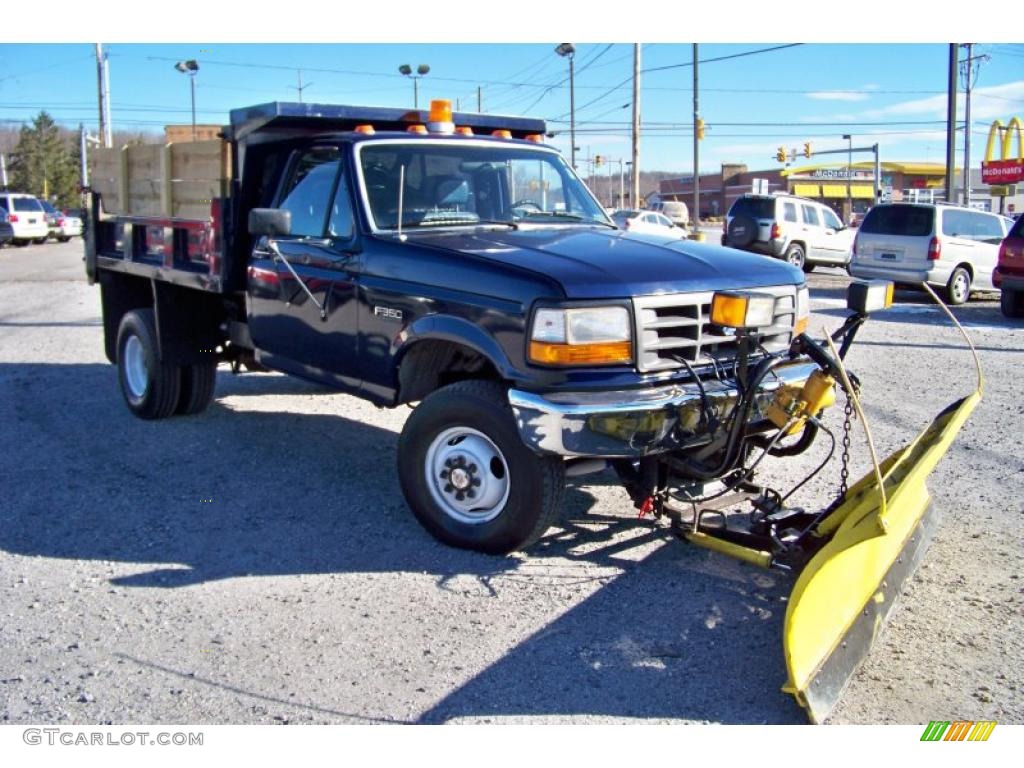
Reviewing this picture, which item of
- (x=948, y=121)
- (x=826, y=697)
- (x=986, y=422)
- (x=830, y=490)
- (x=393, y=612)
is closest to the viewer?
(x=826, y=697)

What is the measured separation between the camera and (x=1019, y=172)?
3812 cm

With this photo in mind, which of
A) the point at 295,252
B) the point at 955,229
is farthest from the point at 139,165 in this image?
the point at 955,229

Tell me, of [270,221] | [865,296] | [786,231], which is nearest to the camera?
[865,296]

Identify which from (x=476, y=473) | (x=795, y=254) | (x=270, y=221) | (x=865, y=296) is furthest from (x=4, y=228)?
(x=865, y=296)

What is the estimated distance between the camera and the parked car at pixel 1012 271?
45.0 feet

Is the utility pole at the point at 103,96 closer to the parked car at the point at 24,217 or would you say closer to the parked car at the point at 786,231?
the parked car at the point at 24,217

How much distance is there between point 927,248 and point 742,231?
668 cm

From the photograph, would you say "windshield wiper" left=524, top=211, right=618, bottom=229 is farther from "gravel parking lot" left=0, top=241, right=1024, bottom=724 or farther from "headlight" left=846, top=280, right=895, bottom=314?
"headlight" left=846, top=280, right=895, bottom=314

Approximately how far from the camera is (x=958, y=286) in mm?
16969

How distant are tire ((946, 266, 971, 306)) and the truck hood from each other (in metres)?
13.2

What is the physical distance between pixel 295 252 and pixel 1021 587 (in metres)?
4.11

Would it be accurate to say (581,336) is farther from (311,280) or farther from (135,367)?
(135,367)

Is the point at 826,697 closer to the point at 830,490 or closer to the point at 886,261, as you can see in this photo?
the point at 830,490

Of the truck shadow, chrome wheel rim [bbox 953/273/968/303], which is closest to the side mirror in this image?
the truck shadow
